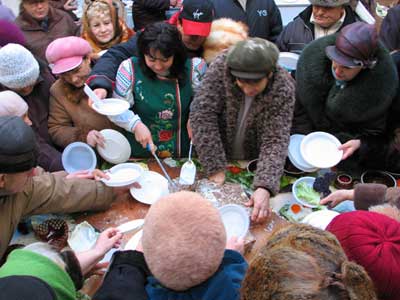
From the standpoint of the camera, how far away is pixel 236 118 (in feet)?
7.18

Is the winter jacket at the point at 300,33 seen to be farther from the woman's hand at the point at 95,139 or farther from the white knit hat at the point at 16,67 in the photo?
the white knit hat at the point at 16,67

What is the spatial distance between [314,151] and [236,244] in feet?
3.00

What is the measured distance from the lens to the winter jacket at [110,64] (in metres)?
2.32

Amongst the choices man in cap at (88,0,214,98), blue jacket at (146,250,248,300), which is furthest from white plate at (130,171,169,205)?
blue jacket at (146,250,248,300)

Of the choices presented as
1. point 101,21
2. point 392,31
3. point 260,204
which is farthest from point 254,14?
point 260,204

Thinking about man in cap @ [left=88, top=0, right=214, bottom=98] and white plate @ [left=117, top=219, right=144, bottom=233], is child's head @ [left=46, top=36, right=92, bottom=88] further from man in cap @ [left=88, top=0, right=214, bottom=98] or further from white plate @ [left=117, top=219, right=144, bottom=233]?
white plate @ [left=117, top=219, right=144, bottom=233]

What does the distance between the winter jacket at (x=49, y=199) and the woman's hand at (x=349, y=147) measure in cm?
143

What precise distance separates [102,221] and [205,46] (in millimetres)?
1400

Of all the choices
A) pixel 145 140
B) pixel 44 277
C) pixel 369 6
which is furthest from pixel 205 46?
pixel 369 6

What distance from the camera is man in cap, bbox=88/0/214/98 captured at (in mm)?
2373

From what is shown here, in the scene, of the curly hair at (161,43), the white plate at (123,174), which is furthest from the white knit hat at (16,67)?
the white plate at (123,174)

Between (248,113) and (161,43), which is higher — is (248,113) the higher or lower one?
the lower one

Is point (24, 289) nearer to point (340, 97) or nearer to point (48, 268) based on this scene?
point (48, 268)

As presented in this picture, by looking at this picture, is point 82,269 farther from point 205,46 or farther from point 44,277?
point 205,46
